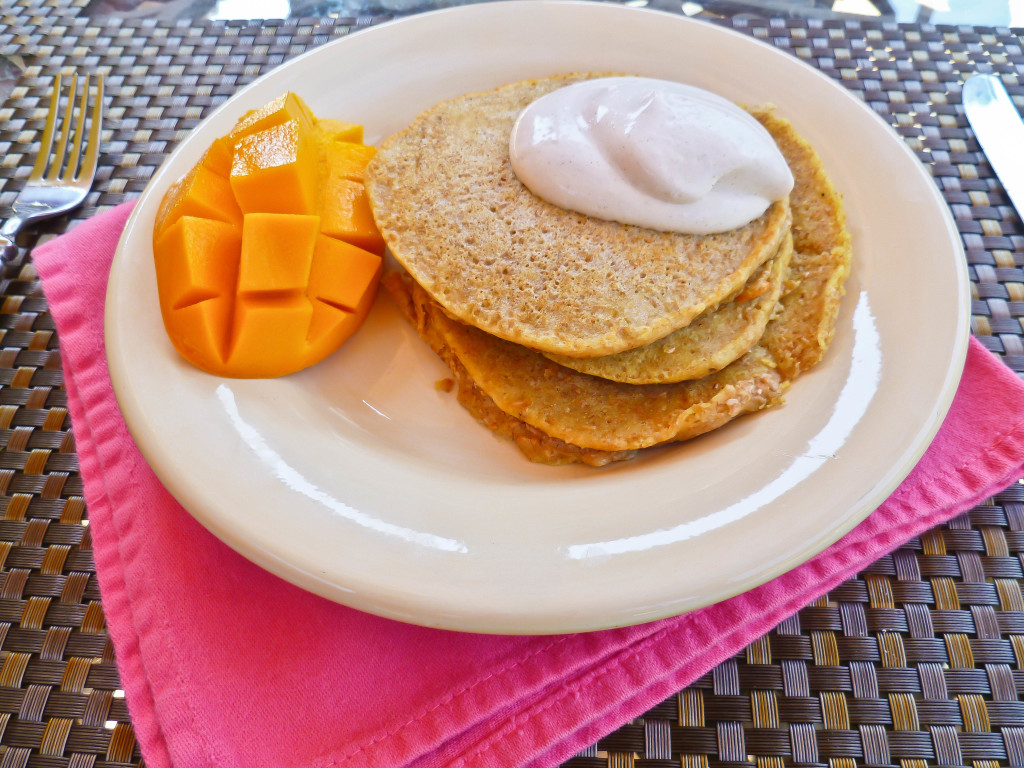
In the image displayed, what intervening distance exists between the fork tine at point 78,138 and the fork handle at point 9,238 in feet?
0.65

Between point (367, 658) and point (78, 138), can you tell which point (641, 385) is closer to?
point (367, 658)

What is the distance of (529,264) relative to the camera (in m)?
1.58

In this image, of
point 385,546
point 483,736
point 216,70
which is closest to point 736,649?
point 483,736

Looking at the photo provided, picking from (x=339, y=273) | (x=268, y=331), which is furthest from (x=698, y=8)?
(x=268, y=331)

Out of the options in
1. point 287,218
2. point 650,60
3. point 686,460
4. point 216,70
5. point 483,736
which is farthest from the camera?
point 216,70

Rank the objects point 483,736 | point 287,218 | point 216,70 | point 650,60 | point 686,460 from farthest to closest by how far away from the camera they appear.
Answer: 1. point 216,70
2. point 650,60
3. point 287,218
4. point 686,460
5. point 483,736

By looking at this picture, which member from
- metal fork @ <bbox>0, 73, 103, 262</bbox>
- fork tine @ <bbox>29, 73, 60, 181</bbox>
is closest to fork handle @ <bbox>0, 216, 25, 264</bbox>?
metal fork @ <bbox>0, 73, 103, 262</bbox>

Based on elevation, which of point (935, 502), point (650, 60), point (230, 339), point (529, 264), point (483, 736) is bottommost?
point (483, 736)

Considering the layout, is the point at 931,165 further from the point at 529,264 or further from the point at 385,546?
the point at 385,546

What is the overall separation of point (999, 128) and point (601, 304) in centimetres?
154

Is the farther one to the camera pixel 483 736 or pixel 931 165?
pixel 931 165

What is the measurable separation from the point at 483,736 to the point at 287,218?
108cm

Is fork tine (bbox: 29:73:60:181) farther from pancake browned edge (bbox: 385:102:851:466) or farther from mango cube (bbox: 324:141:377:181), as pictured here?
pancake browned edge (bbox: 385:102:851:466)

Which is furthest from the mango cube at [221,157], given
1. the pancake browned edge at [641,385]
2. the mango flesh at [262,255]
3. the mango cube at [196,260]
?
the pancake browned edge at [641,385]
